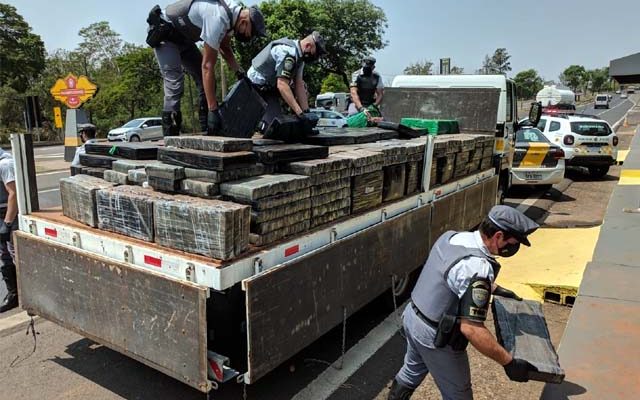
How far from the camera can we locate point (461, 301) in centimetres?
265

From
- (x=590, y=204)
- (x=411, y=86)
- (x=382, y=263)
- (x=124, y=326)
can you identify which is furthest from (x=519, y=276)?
(x=590, y=204)

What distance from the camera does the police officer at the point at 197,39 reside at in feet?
13.9

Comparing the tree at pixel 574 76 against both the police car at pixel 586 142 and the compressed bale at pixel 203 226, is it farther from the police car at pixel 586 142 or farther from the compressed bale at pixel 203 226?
the compressed bale at pixel 203 226

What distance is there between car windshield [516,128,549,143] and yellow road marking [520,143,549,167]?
50 centimetres

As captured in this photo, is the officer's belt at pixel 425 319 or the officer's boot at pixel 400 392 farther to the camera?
the officer's boot at pixel 400 392

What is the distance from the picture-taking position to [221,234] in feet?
9.04

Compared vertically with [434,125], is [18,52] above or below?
above

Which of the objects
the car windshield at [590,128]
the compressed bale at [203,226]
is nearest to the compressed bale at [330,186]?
the compressed bale at [203,226]

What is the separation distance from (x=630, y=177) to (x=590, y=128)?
1975 mm

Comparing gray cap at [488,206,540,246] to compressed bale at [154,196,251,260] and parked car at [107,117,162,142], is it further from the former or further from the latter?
parked car at [107,117,162,142]

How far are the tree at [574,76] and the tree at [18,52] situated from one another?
344 feet

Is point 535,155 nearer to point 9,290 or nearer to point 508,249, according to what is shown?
point 508,249

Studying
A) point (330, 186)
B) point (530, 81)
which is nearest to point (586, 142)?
point (330, 186)

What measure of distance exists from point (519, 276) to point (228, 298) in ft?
13.3
